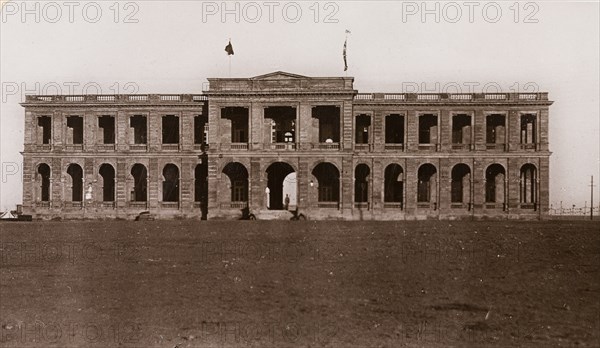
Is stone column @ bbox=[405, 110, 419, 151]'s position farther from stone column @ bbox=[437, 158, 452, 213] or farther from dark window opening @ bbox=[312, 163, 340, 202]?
dark window opening @ bbox=[312, 163, 340, 202]

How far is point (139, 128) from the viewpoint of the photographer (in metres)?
47.6

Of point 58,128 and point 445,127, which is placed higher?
point 445,127

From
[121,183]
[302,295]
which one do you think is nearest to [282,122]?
[121,183]

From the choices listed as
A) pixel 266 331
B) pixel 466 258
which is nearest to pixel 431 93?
pixel 466 258

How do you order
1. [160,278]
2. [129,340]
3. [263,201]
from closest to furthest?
[129,340] < [160,278] < [263,201]

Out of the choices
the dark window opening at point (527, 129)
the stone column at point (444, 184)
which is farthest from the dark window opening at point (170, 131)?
the dark window opening at point (527, 129)

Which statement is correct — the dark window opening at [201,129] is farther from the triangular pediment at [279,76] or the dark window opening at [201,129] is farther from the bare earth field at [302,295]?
the bare earth field at [302,295]

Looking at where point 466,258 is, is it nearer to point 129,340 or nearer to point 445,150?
point 129,340

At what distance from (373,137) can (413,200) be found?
5228 mm

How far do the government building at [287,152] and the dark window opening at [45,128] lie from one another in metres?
0.10

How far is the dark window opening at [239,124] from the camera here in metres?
45.1

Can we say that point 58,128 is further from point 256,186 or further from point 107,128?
point 256,186

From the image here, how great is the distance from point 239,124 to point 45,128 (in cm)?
1465

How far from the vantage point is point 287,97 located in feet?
140
